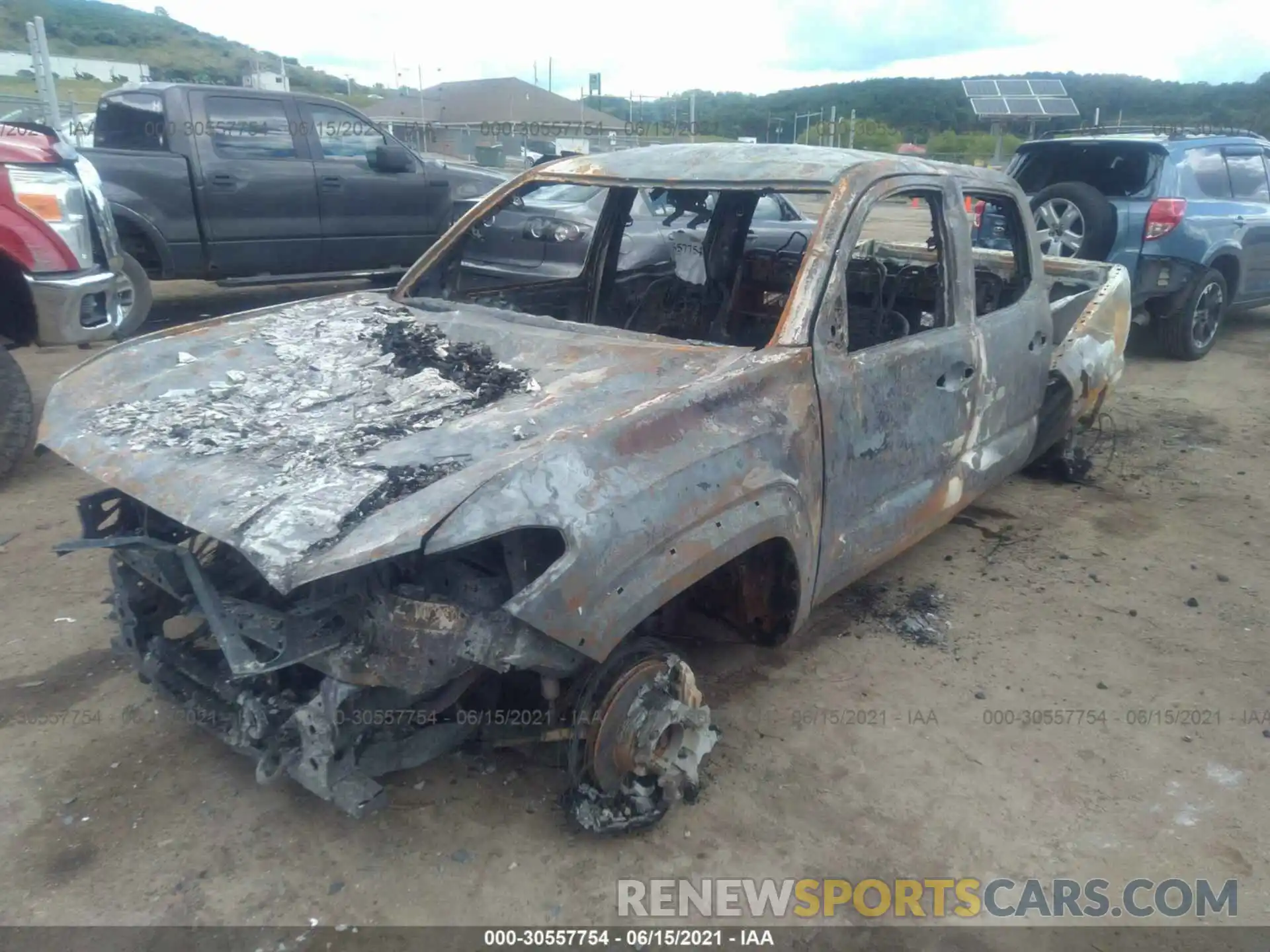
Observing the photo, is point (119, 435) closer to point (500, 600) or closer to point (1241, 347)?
point (500, 600)

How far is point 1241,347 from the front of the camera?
8.76 m

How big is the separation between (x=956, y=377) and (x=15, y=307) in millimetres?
4732

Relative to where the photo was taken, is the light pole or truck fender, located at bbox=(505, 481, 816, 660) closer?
truck fender, located at bbox=(505, 481, 816, 660)

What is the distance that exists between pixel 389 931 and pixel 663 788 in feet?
2.55

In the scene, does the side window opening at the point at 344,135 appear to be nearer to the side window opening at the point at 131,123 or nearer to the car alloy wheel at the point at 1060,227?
the side window opening at the point at 131,123

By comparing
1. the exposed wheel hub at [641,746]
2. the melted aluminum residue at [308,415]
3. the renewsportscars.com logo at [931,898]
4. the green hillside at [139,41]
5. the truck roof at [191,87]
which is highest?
the green hillside at [139,41]

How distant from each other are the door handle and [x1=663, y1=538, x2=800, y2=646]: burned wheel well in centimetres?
103

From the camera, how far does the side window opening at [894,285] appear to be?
3393 mm

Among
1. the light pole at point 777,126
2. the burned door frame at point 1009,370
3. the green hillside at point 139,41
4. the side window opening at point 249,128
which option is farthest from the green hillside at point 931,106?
the green hillside at point 139,41

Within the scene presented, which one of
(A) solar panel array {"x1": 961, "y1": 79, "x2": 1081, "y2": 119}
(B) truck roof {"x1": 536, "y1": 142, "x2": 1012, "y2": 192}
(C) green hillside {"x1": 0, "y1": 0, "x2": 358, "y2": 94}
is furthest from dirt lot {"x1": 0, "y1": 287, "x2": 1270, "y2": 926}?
(C) green hillside {"x1": 0, "y1": 0, "x2": 358, "y2": 94}

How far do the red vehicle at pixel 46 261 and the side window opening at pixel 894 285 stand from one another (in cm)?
388

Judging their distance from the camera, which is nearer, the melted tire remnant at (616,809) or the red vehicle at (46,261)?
the melted tire remnant at (616,809)

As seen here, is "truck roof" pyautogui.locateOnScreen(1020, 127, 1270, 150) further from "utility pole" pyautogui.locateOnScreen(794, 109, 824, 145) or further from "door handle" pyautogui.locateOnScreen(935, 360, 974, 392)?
"utility pole" pyautogui.locateOnScreen(794, 109, 824, 145)

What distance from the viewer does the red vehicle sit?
4.64 meters
